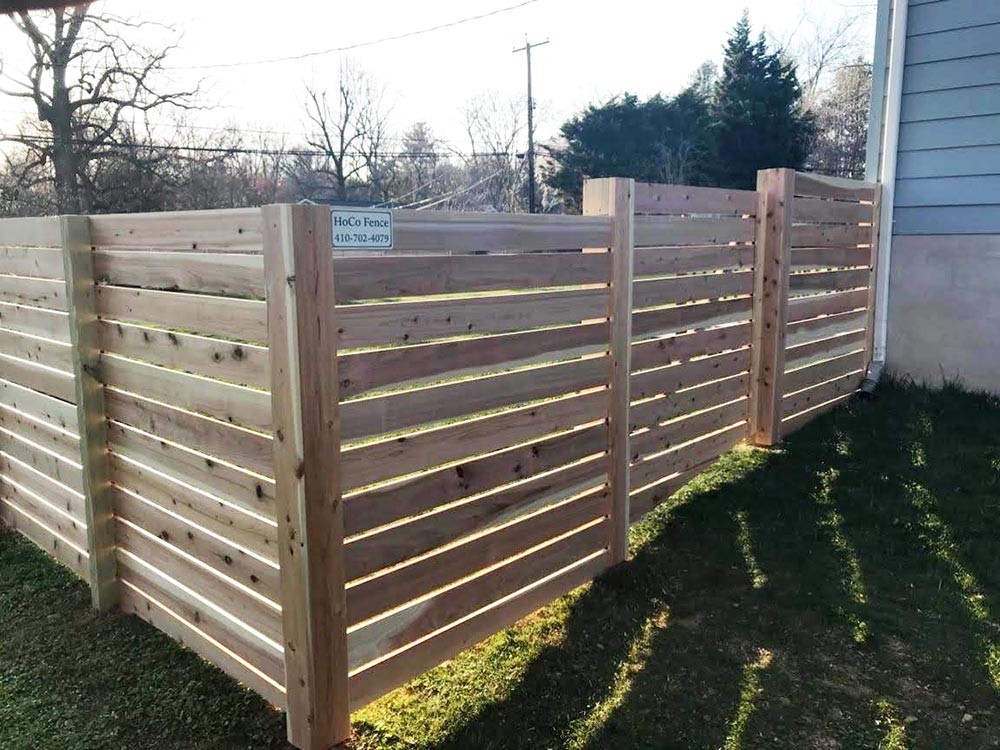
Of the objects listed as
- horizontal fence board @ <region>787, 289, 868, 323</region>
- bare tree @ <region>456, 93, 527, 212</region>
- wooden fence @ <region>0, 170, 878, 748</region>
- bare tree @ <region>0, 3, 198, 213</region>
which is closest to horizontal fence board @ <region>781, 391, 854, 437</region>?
horizontal fence board @ <region>787, 289, 868, 323</region>

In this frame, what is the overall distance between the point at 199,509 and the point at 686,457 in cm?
272

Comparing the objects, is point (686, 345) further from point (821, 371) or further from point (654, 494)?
point (821, 371)

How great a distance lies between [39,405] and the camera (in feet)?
11.9

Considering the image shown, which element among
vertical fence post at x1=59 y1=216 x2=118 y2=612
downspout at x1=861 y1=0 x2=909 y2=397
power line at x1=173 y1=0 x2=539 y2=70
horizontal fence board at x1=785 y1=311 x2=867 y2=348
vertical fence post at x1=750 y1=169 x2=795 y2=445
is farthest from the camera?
power line at x1=173 y1=0 x2=539 y2=70

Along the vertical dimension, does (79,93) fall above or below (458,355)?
above

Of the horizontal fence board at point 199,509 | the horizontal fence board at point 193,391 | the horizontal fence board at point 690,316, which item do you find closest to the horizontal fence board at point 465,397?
the horizontal fence board at point 193,391

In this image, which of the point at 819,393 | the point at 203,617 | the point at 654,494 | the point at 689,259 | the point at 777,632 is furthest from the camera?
the point at 819,393

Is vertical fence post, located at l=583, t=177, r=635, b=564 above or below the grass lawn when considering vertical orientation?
above

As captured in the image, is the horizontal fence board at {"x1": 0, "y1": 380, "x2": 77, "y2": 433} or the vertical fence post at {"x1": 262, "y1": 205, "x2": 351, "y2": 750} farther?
the horizontal fence board at {"x1": 0, "y1": 380, "x2": 77, "y2": 433}

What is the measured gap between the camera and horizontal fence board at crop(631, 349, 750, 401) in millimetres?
3903

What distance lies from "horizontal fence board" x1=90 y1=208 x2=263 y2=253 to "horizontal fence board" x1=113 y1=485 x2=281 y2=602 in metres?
0.98

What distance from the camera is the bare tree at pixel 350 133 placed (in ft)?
109

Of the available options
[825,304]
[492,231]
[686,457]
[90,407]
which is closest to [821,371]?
[825,304]

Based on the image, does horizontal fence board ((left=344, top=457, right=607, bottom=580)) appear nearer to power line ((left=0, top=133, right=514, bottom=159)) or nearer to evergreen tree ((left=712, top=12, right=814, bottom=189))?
power line ((left=0, top=133, right=514, bottom=159))
